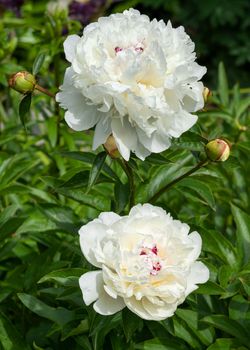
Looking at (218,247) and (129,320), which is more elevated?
(129,320)

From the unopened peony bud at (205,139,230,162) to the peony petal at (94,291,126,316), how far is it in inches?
11.1

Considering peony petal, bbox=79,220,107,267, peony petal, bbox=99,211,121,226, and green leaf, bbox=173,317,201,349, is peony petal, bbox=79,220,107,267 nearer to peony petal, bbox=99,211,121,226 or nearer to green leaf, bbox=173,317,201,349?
peony petal, bbox=99,211,121,226

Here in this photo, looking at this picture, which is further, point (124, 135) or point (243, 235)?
point (243, 235)

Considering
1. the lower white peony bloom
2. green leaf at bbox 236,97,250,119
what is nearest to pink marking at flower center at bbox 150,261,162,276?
the lower white peony bloom

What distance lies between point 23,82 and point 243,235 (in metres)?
0.54

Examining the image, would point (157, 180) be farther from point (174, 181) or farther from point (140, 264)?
point (140, 264)

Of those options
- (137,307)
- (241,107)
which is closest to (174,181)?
(137,307)

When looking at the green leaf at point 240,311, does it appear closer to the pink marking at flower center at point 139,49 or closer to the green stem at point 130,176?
the green stem at point 130,176

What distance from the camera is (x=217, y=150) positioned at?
1.13 meters

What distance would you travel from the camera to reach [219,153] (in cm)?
113

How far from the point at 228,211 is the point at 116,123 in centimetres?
79

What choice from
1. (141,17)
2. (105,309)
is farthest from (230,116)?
(105,309)

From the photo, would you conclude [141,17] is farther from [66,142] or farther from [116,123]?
[66,142]

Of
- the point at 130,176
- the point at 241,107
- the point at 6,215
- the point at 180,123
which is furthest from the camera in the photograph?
the point at 241,107
